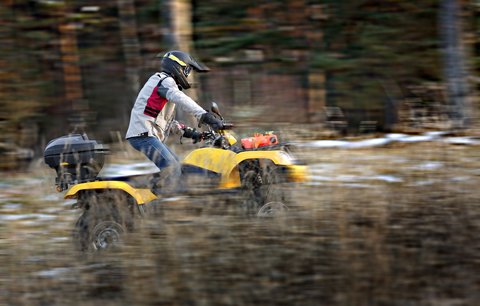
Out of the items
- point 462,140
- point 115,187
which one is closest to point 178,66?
point 115,187

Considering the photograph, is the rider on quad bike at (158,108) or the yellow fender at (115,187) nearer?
the yellow fender at (115,187)

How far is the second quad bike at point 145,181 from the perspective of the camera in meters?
6.91

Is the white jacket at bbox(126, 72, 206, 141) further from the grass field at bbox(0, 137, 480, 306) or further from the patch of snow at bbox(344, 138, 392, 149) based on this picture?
the patch of snow at bbox(344, 138, 392, 149)

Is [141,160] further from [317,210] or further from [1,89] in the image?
[317,210]

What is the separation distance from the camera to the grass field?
5.79 m

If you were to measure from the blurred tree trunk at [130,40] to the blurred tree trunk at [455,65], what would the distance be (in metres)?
5.33

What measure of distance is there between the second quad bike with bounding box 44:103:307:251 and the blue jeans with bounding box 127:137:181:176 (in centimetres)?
10

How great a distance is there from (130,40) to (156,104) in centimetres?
588

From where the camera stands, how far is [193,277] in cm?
600

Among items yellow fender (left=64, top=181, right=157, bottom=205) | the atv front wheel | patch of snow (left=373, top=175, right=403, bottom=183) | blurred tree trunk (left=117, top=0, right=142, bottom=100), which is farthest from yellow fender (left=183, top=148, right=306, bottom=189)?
blurred tree trunk (left=117, top=0, right=142, bottom=100)

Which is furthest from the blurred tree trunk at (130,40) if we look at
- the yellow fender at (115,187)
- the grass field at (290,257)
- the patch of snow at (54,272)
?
the patch of snow at (54,272)

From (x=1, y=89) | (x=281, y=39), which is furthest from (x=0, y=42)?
(x=281, y=39)

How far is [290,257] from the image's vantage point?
6207 mm

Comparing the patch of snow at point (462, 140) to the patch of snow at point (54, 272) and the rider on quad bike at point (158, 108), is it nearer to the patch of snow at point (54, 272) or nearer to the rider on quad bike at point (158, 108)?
the rider on quad bike at point (158, 108)
